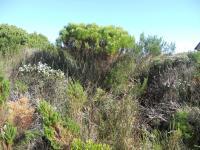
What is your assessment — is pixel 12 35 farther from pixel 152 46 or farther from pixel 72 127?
pixel 72 127

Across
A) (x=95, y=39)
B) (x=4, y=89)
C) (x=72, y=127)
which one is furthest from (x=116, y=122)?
(x=95, y=39)

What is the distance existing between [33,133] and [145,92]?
3.55 m

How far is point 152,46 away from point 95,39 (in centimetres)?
164

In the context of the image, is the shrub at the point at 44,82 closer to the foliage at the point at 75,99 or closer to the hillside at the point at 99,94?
the hillside at the point at 99,94

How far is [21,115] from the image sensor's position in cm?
925

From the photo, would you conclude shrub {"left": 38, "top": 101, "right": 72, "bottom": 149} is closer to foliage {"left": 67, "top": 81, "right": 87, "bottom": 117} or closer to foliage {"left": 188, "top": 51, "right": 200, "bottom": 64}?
foliage {"left": 67, "top": 81, "right": 87, "bottom": 117}

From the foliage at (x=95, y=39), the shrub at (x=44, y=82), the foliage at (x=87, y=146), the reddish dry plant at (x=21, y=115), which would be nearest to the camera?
the foliage at (x=87, y=146)

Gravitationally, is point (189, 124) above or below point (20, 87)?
below

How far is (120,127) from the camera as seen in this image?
25.6ft

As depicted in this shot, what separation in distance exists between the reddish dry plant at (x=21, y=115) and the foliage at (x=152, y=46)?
454cm

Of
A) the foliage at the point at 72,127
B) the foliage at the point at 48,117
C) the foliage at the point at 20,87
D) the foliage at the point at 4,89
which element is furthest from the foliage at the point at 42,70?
the foliage at the point at 72,127

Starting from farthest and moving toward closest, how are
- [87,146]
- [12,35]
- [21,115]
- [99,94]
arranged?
[12,35] < [99,94] < [21,115] < [87,146]

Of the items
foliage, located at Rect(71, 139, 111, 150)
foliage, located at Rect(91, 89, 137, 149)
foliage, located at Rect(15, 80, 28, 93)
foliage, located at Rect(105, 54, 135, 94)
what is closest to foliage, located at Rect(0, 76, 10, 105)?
foliage, located at Rect(15, 80, 28, 93)

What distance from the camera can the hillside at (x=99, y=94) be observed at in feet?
25.0
